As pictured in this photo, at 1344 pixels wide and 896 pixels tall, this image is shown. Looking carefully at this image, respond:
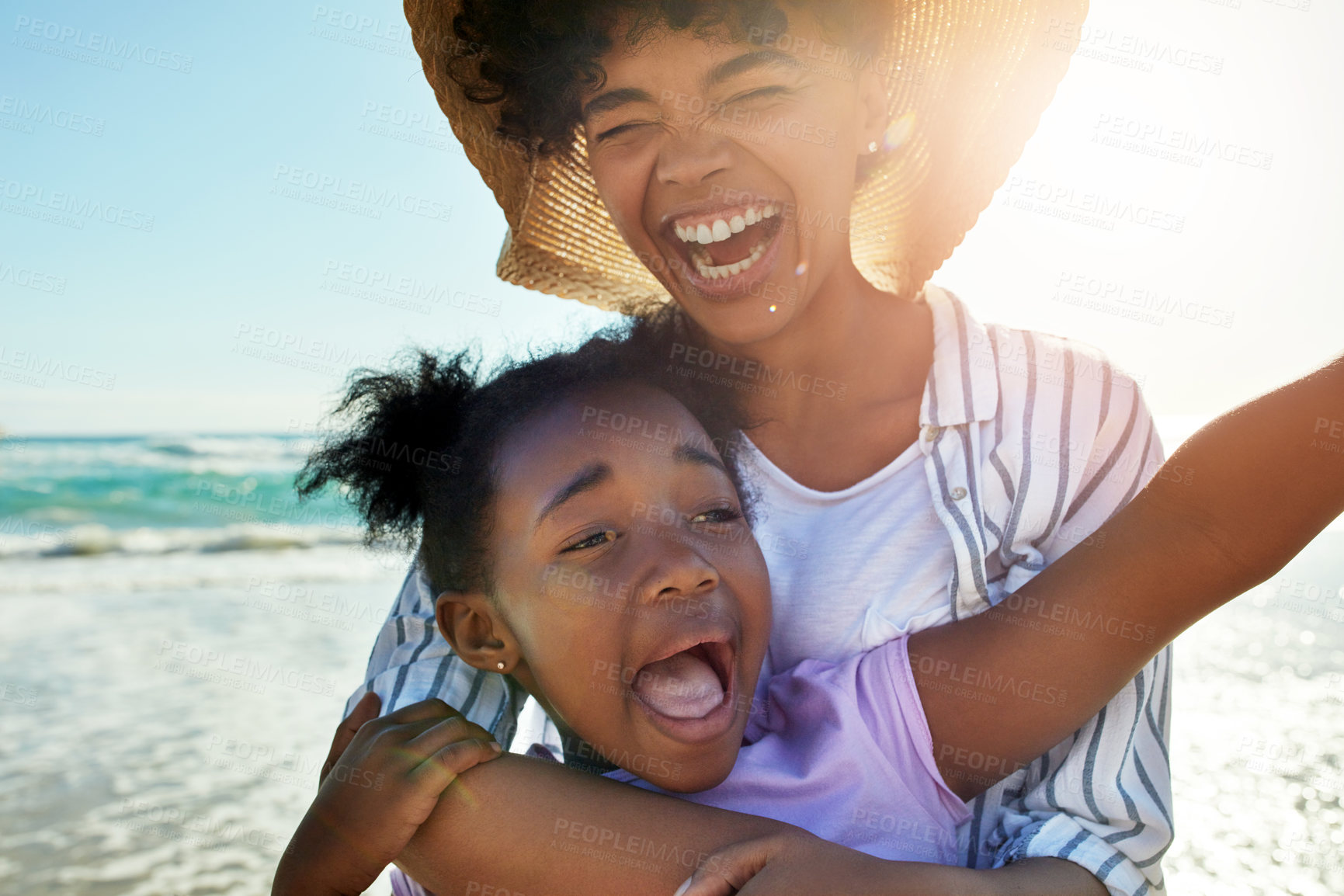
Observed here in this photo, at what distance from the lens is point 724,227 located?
7.14ft

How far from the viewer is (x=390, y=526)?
2.40 meters

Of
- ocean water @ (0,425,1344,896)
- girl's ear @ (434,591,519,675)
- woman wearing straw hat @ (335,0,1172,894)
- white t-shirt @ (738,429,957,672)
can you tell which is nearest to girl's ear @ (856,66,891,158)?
woman wearing straw hat @ (335,0,1172,894)

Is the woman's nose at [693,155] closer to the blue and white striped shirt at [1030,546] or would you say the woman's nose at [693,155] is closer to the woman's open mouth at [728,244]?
the woman's open mouth at [728,244]

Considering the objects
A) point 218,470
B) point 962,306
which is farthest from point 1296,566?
point 218,470

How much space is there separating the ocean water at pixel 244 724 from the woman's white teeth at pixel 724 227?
1.18 meters

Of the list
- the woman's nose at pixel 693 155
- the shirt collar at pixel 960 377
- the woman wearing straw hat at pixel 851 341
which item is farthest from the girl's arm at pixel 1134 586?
the woman's nose at pixel 693 155

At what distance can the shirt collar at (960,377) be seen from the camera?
6.87 feet

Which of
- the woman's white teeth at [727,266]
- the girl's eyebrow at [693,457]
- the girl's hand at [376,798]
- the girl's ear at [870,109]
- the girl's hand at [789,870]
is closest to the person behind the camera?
the girl's hand at [789,870]

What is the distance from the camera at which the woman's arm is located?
1.45 m

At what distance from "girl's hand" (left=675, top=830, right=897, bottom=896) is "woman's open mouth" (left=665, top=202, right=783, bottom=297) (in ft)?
4.11

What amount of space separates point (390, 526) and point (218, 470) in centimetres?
1589

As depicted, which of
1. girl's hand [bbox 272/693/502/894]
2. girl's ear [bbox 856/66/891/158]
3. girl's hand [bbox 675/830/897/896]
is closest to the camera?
girl's hand [bbox 675/830/897/896]

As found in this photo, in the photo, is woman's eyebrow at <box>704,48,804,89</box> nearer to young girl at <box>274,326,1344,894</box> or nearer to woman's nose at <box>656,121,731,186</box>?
woman's nose at <box>656,121,731,186</box>

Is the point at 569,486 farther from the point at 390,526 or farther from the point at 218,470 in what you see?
the point at 218,470
